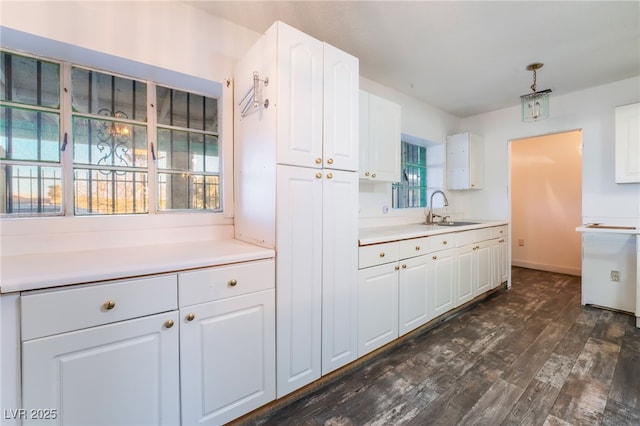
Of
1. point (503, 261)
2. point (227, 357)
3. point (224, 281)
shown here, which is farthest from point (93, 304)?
point (503, 261)

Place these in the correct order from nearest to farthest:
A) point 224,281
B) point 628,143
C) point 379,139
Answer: point 224,281, point 379,139, point 628,143

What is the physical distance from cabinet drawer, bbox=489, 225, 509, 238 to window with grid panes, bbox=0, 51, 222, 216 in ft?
10.8

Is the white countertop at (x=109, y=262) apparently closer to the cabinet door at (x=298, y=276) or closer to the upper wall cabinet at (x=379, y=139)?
the cabinet door at (x=298, y=276)

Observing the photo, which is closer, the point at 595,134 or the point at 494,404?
the point at 494,404

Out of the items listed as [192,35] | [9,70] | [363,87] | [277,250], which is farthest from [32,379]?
[363,87]

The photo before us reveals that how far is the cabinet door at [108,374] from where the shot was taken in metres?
1.00

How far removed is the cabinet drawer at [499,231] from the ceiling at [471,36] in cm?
168

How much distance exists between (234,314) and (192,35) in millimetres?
1834

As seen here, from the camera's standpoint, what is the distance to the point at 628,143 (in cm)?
277

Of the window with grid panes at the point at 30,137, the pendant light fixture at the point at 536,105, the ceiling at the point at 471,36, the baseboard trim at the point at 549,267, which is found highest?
the ceiling at the point at 471,36

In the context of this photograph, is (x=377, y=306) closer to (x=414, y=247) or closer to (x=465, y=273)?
(x=414, y=247)

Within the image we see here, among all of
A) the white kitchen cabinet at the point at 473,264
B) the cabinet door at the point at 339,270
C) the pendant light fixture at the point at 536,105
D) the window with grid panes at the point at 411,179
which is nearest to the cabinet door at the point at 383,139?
the window with grid panes at the point at 411,179

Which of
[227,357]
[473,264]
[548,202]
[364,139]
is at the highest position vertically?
[364,139]

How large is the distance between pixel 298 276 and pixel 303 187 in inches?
20.6
